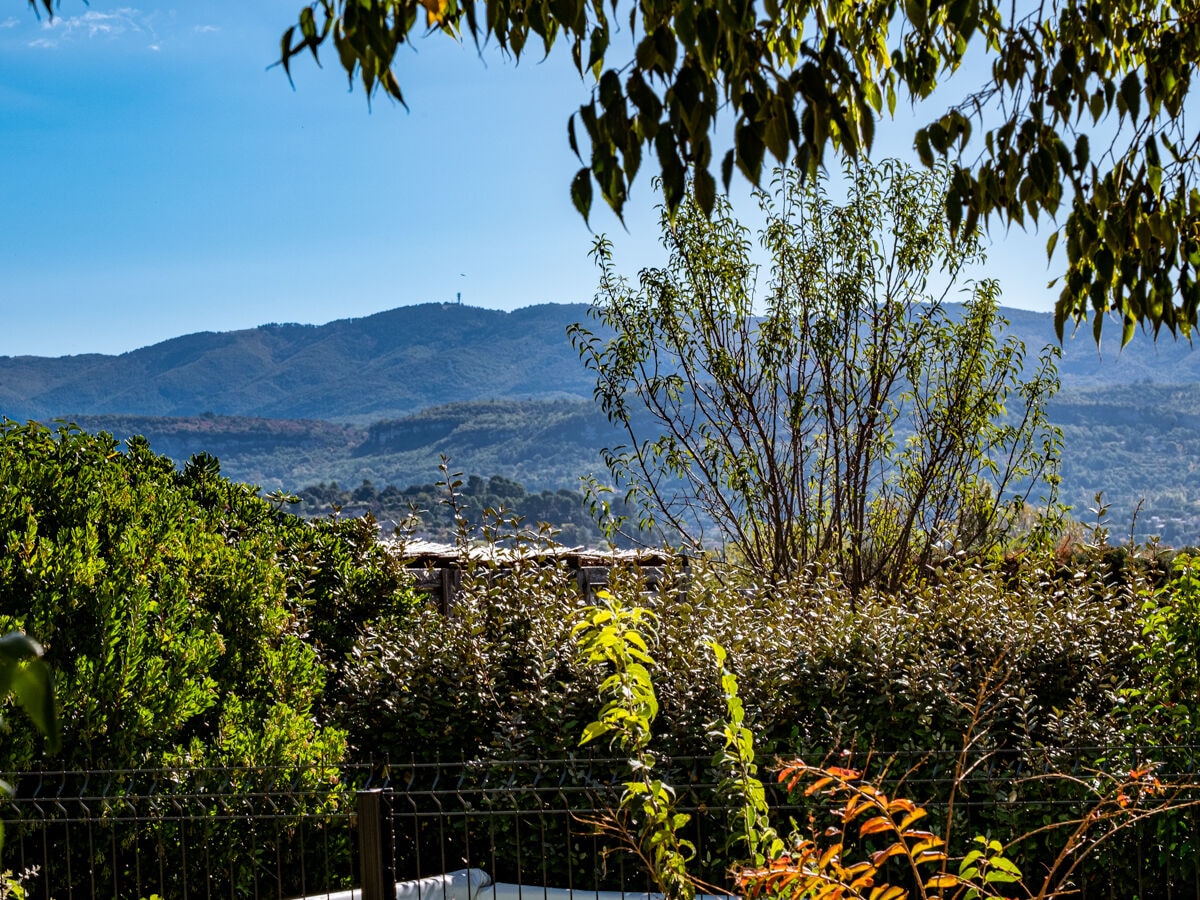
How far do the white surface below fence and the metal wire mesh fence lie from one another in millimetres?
68

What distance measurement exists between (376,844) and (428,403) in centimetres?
12474

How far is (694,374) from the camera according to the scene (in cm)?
910

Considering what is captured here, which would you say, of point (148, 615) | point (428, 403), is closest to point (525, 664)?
point (148, 615)

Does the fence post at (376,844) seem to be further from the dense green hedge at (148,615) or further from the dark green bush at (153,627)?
the dense green hedge at (148,615)

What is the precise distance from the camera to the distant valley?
82438 millimetres

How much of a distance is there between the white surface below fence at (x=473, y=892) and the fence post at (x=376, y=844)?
28cm

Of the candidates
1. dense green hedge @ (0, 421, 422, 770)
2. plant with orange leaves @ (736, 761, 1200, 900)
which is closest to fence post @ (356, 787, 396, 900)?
dense green hedge @ (0, 421, 422, 770)

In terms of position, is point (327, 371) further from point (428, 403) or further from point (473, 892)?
point (473, 892)

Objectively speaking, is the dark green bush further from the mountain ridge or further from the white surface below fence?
the mountain ridge

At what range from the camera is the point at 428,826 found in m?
4.54

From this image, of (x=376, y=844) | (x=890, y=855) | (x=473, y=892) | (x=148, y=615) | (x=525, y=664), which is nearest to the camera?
(x=890, y=855)

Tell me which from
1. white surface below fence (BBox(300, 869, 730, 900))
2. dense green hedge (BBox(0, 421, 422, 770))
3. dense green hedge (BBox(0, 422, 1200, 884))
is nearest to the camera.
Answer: white surface below fence (BBox(300, 869, 730, 900))

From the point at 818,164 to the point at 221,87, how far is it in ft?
48.5

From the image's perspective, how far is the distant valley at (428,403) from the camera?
82438 mm
